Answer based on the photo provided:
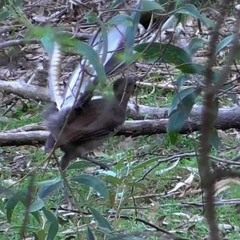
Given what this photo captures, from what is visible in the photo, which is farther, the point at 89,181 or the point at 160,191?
the point at 160,191

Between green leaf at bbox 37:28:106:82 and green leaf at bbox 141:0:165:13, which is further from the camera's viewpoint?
green leaf at bbox 141:0:165:13

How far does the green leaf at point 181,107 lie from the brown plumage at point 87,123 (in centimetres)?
16

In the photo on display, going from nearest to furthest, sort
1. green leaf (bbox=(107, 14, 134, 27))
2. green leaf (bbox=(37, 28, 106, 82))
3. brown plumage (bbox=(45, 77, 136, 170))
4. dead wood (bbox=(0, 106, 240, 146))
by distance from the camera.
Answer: green leaf (bbox=(37, 28, 106, 82)) < green leaf (bbox=(107, 14, 134, 27)) < brown plumage (bbox=(45, 77, 136, 170)) < dead wood (bbox=(0, 106, 240, 146))

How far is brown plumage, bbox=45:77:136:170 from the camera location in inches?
86.6

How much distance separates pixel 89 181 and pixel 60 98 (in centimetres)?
25

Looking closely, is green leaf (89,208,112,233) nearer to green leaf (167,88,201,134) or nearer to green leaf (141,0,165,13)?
green leaf (167,88,201,134)

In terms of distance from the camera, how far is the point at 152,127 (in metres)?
3.70

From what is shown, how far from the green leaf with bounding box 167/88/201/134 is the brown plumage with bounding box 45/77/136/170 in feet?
0.54

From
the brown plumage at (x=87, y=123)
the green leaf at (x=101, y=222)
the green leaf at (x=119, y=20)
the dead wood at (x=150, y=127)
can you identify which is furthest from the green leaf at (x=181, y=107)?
the dead wood at (x=150, y=127)

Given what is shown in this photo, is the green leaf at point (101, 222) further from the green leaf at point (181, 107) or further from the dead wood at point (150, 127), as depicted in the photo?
the dead wood at point (150, 127)

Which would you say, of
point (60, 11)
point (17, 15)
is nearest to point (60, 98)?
point (17, 15)

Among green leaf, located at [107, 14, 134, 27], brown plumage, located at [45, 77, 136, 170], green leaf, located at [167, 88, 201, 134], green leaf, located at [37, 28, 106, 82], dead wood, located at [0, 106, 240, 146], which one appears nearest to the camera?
green leaf, located at [37, 28, 106, 82]

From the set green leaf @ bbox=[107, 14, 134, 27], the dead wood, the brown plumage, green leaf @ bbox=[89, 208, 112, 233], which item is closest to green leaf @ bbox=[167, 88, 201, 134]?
the brown plumage

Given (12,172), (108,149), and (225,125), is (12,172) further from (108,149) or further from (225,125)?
(225,125)
